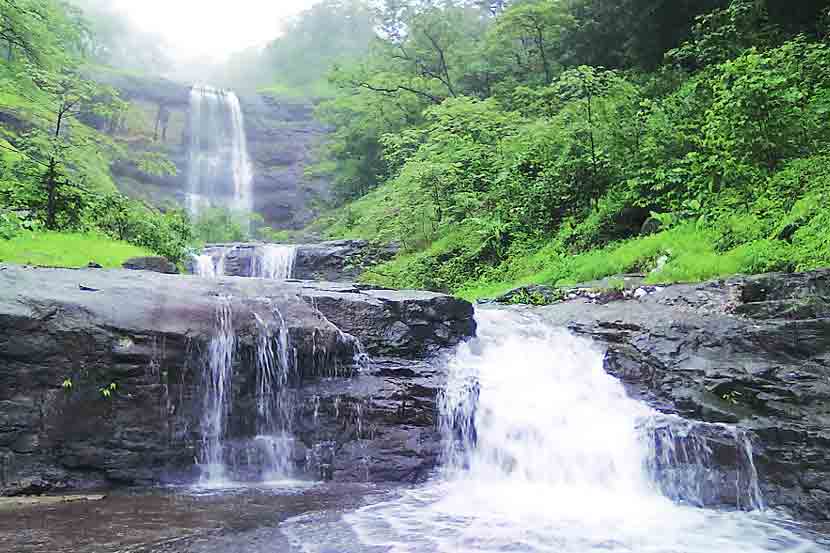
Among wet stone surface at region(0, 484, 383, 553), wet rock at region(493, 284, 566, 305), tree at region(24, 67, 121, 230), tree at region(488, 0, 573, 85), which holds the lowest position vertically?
wet stone surface at region(0, 484, 383, 553)

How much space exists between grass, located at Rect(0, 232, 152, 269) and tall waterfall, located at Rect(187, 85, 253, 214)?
1909 centimetres

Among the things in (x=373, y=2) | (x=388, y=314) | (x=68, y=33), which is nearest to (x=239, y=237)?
(x=373, y=2)

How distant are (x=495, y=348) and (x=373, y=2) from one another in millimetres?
20502

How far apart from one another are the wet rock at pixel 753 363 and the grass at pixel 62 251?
7116 millimetres

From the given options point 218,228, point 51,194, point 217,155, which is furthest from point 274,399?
point 217,155

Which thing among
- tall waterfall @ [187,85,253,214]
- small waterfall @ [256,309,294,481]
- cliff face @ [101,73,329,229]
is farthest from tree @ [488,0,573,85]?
tall waterfall @ [187,85,253,214]

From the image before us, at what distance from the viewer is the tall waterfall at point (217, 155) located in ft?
98.2

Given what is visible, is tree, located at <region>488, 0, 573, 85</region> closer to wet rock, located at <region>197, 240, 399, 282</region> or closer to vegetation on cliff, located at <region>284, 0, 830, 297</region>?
vegetation on cliff, located at <region>284, 0, 830, 297</region>

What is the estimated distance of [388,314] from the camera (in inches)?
254

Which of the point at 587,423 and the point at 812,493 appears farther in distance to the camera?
the point at 587,423

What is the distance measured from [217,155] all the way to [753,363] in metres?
30.6

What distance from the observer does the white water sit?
3.89 m

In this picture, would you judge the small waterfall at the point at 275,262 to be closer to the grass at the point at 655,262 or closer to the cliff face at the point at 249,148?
the grass at the point at 655,262

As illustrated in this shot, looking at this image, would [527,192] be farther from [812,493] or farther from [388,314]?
[812,493]
